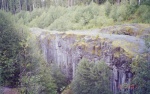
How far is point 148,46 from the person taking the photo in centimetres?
729

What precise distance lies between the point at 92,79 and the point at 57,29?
3.22 metres

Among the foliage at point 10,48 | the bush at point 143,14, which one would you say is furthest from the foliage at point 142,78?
the foliage at point 10,48

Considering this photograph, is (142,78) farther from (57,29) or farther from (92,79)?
(57,29)

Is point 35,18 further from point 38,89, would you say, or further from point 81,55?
point 38,89

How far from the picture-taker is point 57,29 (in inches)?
424

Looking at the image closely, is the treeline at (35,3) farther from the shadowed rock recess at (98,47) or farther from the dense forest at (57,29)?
the shadowed rock recess at (98,47)

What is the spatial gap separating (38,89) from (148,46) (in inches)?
148

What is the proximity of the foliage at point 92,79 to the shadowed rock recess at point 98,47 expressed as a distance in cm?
43

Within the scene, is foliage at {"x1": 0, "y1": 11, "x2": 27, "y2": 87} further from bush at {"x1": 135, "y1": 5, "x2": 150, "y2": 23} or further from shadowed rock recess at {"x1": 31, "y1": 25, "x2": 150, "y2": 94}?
bush at {"x1": 135, "y1": 5, "x2": 150, "y2": 23}

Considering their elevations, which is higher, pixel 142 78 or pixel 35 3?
pixel 35 3

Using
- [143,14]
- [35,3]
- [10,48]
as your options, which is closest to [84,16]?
[35,3]

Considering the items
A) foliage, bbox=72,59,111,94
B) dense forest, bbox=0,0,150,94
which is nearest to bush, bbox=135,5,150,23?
dense forest, bbox=0,0,150,94

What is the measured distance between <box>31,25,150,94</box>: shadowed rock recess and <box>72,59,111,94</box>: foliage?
430 mm

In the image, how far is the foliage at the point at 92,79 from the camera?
828 centimetres
